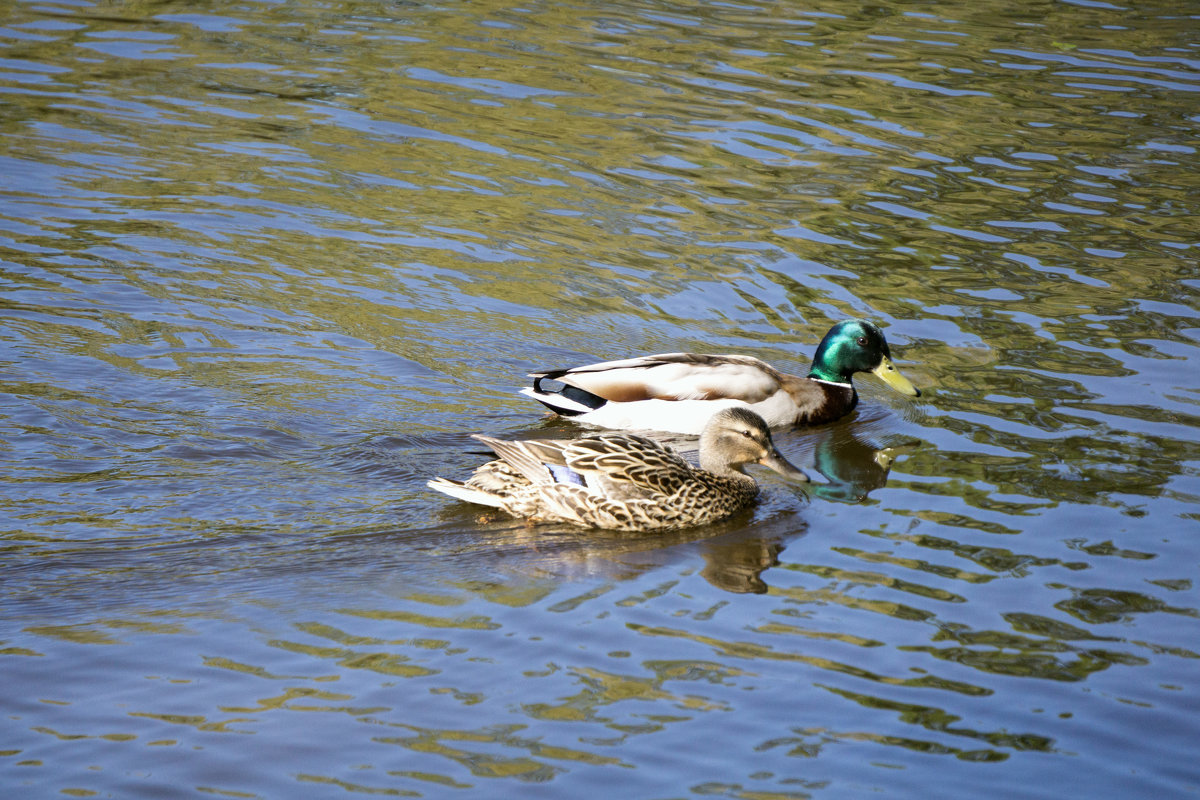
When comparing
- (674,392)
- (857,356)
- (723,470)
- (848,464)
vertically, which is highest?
(857,356)

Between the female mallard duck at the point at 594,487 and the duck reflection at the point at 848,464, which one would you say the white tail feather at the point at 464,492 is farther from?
the duck reflection at the point at 848,464

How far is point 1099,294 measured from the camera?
35.5 feet

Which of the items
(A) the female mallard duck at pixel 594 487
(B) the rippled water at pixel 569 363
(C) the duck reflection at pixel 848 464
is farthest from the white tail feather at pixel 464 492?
(C) the duck reflection at pixel 848 464

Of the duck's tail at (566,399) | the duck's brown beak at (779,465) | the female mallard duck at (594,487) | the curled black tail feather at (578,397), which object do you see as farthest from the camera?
the curled black tail feather at (578,397)

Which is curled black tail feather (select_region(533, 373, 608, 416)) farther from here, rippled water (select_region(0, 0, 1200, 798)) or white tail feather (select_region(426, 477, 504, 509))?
white tail feather (select_region(426, 477, 504, 509))

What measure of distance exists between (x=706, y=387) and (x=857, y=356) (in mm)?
1187

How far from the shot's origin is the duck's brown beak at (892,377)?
31.1 feet

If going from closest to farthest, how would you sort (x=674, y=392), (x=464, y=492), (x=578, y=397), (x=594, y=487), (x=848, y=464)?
(x=464, y=492) < (x=594, y=487) < (x=848, y=464) < (x=674, y=392) < (x=578, y=397)

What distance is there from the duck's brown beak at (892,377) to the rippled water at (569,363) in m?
0.27

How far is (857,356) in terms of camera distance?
31.4 feet

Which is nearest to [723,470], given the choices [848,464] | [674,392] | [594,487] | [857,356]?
[594,487]

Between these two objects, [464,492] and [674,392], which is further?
[674,392]

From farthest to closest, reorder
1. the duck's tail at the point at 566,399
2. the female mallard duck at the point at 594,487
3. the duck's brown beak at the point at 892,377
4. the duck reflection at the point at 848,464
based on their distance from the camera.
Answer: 1. the duck's brown beak at the point at 892,377
2. the duck's tail at the point at 566,399
3. the duck reflection at the point at 848,464
4. the female mallard duck at the point at 594,487

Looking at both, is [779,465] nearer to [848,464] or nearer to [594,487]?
[848,464]
